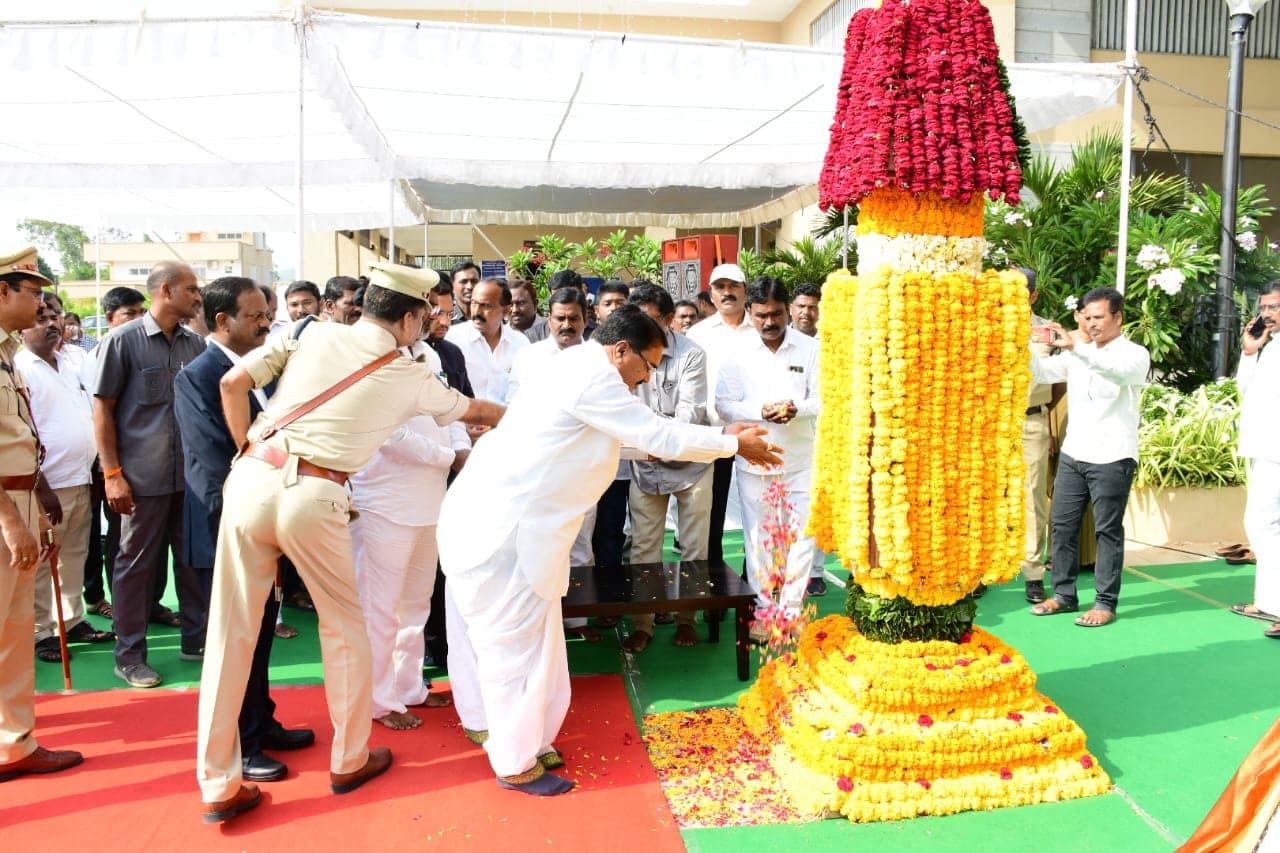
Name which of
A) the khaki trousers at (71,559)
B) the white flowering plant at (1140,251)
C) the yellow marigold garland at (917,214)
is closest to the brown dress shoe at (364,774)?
the khaki trousers at (71,559)

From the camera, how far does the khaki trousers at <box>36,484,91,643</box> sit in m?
5.39

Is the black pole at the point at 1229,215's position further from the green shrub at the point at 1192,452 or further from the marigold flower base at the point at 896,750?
the marigold flower base at the point at 896,750

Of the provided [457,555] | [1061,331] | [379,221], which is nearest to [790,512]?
[1061,331]

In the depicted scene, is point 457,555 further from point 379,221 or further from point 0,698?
point 379,221

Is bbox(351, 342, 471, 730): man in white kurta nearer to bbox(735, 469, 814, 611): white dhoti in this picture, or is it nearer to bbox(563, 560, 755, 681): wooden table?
bbox(563, 560, 755, 681): wooden table

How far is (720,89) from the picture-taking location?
24.4 feet

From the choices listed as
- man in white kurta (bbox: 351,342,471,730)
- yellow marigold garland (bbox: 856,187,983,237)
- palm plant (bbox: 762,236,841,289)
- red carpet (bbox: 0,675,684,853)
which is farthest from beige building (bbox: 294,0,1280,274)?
red carpet (bbox: 0,675,684,853)

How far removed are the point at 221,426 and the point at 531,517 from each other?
5.27ft

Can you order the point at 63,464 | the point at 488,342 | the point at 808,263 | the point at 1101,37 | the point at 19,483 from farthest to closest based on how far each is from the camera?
1. the point at 1101,37
2. the point at 808,263
3. the point at 488,342
4. the point at 63,464
5. the point at 19,483

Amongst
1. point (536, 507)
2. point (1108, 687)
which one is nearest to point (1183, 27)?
point (1108, 687)

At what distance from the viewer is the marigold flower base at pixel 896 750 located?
3.53m

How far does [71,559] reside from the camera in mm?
5504

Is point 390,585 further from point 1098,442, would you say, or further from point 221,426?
point 1098,442

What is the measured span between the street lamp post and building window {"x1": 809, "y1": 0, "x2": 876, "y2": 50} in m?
5.99
